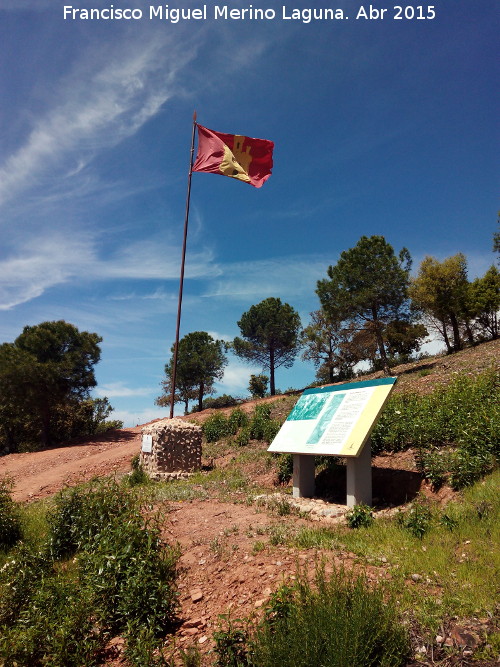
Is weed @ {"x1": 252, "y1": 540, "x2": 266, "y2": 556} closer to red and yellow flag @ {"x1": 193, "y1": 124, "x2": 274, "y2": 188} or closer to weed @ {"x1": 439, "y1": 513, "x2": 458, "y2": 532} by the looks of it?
weed @ {"x1": 439, "y1": 513, "x2": 458, "y2": 532}

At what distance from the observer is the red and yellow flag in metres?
15.8

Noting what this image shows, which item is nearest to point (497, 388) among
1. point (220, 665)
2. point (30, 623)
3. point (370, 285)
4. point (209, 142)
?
point (220, 665)

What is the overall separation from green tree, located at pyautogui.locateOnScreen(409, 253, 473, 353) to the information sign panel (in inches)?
951

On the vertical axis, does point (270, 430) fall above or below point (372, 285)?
below

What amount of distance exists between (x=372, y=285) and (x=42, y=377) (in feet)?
71.2

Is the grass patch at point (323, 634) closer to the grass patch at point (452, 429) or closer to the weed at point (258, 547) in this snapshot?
the weed at point (258, 547)

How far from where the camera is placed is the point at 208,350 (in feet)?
132

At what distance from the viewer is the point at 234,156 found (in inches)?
629

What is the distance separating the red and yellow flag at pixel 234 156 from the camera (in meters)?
15.8

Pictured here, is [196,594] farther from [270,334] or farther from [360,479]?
[270,334]

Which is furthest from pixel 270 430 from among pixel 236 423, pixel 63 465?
pixel 63 465

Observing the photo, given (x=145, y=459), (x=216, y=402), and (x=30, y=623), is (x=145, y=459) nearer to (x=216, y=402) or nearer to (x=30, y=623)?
(x=30, y=623)

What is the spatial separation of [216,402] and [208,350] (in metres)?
4.84

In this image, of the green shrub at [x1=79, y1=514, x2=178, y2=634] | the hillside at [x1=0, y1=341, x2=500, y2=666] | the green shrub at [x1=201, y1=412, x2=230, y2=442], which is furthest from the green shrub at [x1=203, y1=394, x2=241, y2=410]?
the green shrub at [x1=79, y1=514, x2=178, y2=634]
